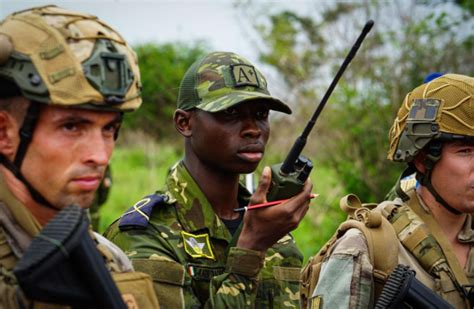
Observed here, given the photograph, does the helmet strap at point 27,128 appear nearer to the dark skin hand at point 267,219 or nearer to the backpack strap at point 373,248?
the dark skin hand at point 267,219

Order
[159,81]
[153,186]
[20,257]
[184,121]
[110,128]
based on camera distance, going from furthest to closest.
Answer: [153,186]
[159,81]
[184,121]
[110,128]
[20,257]

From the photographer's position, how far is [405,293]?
4113mm

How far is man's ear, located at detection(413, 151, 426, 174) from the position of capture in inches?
192

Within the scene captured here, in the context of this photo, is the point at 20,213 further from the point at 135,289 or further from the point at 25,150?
the point at 135,289

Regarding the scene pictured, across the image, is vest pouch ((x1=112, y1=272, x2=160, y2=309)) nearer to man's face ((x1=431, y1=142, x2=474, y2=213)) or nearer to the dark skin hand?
the dark skin hand

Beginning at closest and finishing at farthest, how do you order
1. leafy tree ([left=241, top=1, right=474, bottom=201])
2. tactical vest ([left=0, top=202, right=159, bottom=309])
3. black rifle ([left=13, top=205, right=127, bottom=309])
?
black rifle ([left=13, top=205, right=127, bottom=309]), tactical vest ([left=0, top=202, right=159, bottom=309]), leafy tree ([left=241, top=1, right=474, bottom=201])

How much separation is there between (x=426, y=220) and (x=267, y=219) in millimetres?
1292

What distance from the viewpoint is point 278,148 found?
44.3 ft

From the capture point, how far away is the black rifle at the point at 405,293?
13.5 ft

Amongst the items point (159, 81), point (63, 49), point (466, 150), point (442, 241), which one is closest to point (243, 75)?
point (466, 150)

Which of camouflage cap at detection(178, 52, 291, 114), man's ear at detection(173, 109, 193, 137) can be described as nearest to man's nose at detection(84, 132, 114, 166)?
camouflage cap at detection(178, 52, 291, 114)

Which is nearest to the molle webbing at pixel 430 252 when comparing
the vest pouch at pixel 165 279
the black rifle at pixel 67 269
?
the vest pouch at pixel 165 279

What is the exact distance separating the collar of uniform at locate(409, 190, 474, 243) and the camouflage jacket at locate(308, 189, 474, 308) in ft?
0.69

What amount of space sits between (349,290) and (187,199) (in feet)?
2.94
